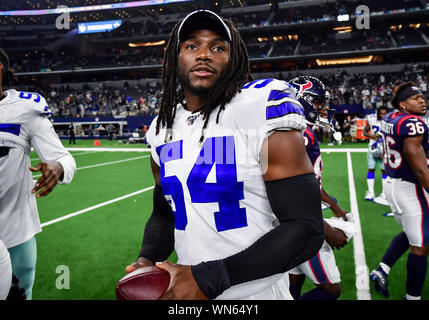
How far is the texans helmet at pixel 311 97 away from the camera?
283 centimetres

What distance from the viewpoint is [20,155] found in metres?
2.28

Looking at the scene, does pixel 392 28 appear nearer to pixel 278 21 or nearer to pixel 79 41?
pixel 278 21

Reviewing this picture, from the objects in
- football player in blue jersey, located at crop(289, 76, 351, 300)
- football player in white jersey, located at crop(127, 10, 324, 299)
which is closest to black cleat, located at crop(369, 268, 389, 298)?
football player in blue jersey, located at crop(289, 76, 351, 300)

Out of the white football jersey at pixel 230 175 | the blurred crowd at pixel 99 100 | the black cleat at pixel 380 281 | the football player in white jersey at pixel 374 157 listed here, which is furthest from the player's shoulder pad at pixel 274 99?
the blurred crowd at pixel 99 100

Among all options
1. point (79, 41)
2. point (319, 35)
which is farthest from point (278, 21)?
point (79, 41)

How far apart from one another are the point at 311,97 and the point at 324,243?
4.44ft

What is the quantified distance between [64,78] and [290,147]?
46.7 metres

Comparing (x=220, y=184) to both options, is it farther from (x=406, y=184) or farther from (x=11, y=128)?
(x=406, y=184)

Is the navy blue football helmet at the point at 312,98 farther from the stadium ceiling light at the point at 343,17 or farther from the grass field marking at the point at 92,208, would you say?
the stadium ceiling light at the point at 343,17

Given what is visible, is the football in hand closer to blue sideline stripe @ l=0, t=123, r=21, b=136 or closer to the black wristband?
the black wristband

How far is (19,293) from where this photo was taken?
6.00 ft

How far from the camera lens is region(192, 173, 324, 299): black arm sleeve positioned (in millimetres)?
992
